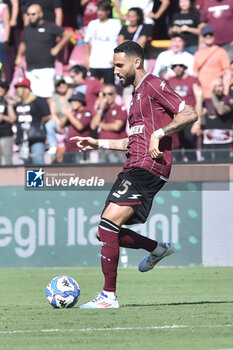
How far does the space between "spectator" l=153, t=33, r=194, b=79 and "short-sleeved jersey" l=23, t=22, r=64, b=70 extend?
2.31 meters

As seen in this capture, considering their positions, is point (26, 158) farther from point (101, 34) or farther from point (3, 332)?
point (3, 332)

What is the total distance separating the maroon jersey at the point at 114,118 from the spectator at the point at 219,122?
1435mm

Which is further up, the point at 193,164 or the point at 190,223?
the point at 193,164

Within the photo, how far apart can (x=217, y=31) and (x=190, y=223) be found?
3.76m

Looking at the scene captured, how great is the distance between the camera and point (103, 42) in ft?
56.4

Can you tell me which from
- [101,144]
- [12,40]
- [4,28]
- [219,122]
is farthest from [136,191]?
[12,40]

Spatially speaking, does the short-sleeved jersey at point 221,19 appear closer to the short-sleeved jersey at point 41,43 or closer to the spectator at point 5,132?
the short-sleeved jersey at point 41,43

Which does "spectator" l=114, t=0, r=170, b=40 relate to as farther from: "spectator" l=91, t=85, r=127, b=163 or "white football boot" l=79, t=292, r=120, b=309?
"white football boot" l=79, t=292, r=120, b=309

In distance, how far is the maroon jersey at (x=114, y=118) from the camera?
15398mm

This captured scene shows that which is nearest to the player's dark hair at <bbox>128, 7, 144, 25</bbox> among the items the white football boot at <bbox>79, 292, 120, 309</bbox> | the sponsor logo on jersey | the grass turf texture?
the grass turf texture

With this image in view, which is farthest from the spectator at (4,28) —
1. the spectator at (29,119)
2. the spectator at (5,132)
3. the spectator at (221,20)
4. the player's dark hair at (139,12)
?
the spectator at (221,20)

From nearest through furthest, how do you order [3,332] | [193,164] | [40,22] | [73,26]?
[3,332] → [193,164] → [40,22] → [73,26]

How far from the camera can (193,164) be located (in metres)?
15.0

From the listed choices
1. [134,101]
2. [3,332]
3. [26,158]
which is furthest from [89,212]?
[3,332]
